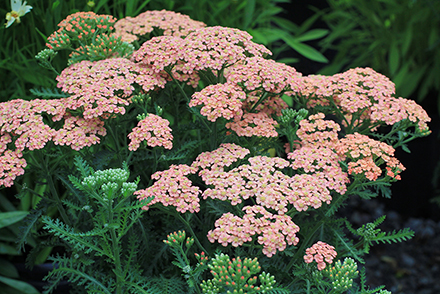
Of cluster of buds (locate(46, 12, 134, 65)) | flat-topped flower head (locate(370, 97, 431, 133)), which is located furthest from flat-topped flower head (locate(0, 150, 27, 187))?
flat-topped flower head (locate(370, 97, 431, 133))

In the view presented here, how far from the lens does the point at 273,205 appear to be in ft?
3.00

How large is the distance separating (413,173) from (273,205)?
2.17 metres

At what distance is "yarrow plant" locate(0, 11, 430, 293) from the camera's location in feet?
2.95

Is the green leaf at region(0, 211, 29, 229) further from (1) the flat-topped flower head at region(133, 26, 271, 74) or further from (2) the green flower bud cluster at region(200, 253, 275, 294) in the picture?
(2) the green flower bud cluster at region(200, 253, 275, 294)

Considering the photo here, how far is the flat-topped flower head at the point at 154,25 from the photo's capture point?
128cm

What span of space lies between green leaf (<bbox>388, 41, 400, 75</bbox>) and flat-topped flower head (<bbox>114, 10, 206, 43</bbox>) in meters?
1.64

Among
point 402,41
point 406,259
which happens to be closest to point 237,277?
point 406,259

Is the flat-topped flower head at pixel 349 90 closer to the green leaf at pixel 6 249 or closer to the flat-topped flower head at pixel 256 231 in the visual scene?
the flat-topped flower head at pixel 256 231

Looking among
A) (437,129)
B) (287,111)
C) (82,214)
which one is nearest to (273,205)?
(287,111)

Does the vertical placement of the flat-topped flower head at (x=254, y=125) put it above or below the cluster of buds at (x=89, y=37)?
below

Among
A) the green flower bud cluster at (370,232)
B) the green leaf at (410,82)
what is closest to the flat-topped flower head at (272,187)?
the green flower bud cluster at (370,232)

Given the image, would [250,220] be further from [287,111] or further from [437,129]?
[437,129]

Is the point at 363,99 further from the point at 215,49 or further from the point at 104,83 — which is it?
the point at 104,83

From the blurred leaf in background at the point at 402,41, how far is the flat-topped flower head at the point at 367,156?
5.32ft
